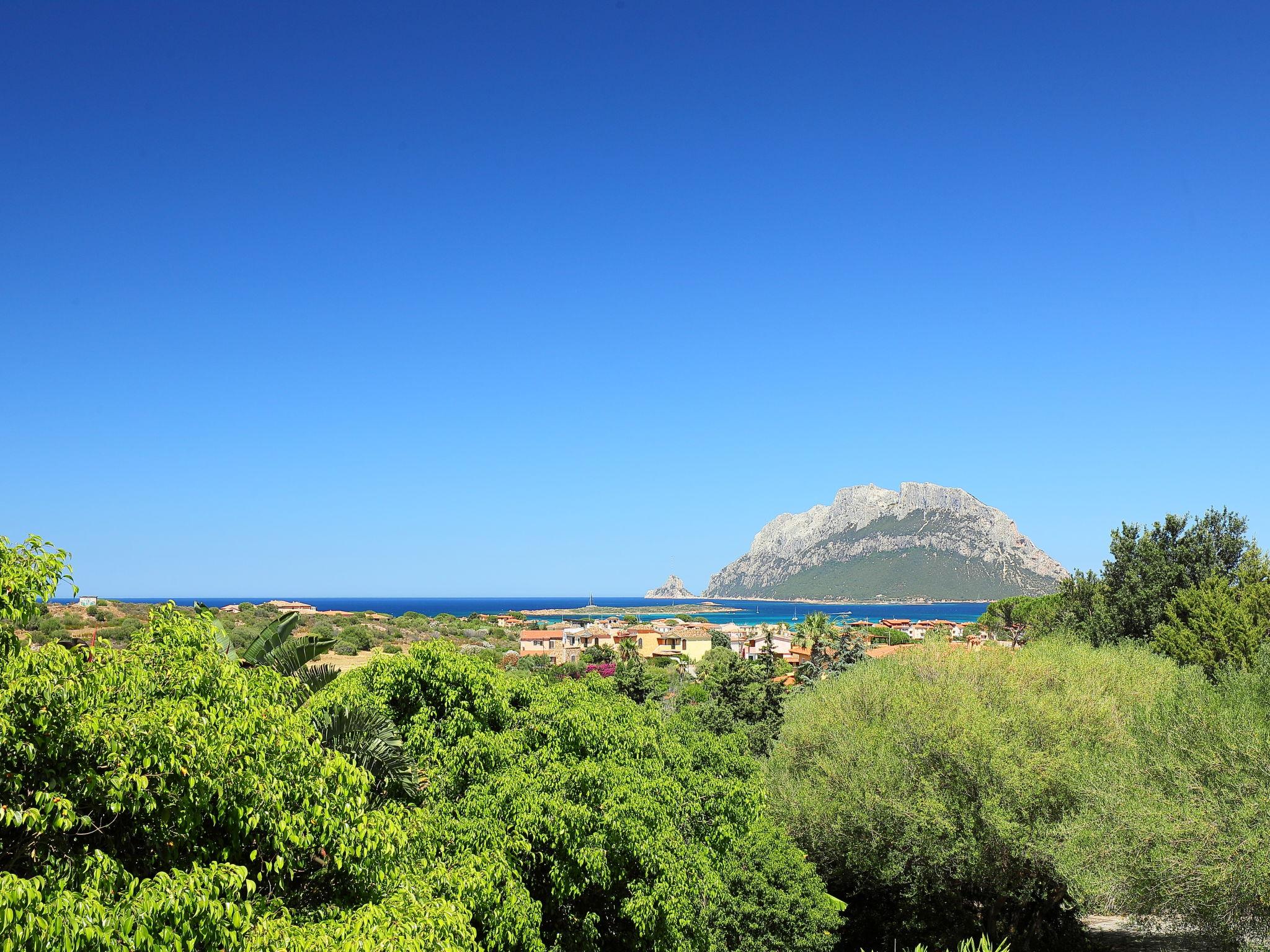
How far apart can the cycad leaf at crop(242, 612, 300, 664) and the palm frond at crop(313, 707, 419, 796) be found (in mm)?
2298

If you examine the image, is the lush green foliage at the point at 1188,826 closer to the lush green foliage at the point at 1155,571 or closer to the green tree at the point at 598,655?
the lush green foliage at the point at 1155,571

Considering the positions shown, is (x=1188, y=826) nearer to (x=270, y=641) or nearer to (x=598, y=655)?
(x=270, y=641)

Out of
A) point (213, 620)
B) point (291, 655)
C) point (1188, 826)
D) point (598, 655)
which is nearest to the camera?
point (213, 620)

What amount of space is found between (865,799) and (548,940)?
11.4 metres

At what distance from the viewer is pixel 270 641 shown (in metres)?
14.7

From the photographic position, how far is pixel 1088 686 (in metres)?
26.3

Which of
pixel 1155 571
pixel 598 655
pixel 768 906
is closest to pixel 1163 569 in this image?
pixel 1155 571

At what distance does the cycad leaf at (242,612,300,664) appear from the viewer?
14.5m

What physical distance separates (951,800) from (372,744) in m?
15.2

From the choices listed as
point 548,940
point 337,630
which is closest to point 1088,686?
point 548,940

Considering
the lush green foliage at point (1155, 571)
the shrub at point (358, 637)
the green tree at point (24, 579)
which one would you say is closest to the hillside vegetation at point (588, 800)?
the green tree at point (24, 579)

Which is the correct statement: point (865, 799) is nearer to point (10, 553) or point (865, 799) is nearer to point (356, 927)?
point (356, 927)

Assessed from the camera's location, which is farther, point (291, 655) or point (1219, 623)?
point (1219, 623)

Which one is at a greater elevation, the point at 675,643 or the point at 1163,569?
the point at 1163,569
